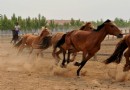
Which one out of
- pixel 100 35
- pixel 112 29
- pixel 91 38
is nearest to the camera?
pixel 112 29

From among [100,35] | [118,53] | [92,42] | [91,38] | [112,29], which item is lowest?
[118,53]

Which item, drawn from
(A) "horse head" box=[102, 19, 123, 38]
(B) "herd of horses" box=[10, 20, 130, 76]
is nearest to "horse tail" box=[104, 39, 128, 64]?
(B) "herd of horses" box=[10, 20, 130, 76]

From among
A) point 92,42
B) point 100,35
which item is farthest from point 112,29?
point 92,42

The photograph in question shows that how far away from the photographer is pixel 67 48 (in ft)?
41.4

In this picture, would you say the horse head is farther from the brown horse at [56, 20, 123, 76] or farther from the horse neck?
the horse neck

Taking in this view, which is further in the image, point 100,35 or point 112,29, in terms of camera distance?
point 100,35

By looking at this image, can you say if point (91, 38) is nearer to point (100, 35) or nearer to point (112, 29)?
point (100, 35)

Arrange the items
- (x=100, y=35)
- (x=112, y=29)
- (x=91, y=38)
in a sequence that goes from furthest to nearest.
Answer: (x=91, y=38), (x=100, y=35), (x=112, y=29)

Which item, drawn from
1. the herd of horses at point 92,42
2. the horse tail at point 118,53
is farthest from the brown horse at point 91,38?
the horse tail at point 118,53

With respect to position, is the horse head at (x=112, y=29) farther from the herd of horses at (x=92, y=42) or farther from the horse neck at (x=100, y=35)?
the horse neck at (x=100, y=35)

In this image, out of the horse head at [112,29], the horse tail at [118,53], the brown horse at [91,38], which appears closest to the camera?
the horse head at [112,29]

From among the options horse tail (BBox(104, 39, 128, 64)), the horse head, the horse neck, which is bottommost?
horse tail (BBox(104, 39, 128, 64))

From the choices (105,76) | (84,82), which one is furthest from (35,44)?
(84,82)

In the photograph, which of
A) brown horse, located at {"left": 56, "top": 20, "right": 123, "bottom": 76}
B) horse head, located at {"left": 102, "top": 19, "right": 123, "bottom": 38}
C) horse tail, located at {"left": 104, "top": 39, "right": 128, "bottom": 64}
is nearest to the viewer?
horse head, located at {"left": 102, "top": 19, "right": 123, "bottom": 38}
